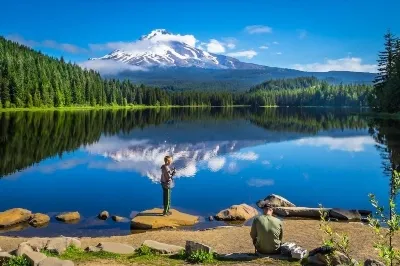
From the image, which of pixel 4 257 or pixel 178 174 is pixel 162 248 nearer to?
pixel 4 257

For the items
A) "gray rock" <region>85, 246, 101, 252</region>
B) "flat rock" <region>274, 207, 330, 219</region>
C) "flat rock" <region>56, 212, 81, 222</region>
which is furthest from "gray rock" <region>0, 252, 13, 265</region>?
"flat rock" <region>274, 207, 330, 219</region>

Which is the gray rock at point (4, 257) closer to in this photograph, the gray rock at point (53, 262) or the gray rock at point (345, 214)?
the gray rock at point (53, 262)

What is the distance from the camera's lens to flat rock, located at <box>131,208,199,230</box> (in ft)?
81.6

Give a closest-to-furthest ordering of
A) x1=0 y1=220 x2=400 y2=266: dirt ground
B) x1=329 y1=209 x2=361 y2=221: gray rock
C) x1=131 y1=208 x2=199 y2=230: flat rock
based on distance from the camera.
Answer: x1=0 y1=220 x2=400 y2=266: dirt ground
x1=131 y1=208 x2=199 y2=230: flat rock
x1=329 y1=209 x2=361 y2=221: gray rock

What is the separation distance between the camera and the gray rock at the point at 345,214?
26.7 m

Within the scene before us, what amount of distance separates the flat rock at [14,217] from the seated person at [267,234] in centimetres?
1518

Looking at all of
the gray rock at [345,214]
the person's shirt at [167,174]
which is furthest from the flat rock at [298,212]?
the person's shirt at [167,174]

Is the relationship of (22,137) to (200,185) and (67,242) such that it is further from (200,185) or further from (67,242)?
(67,242)

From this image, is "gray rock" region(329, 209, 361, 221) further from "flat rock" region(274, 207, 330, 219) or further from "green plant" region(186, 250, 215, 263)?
"green plant" region(186, 250, 215, 263)

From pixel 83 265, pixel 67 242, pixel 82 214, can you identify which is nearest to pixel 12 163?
pixel 82 214

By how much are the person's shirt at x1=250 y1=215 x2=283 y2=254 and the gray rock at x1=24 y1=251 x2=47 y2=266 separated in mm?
8082

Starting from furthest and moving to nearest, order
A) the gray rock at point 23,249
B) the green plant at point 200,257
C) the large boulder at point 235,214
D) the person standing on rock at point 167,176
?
1. the large boulder at point 235,214
2. the person standing on rock at point 167,176
3. the green plant at point 200,257
4. the gray rock at point 23,249

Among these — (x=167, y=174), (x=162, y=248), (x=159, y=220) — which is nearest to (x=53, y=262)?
(x=162, y=248)

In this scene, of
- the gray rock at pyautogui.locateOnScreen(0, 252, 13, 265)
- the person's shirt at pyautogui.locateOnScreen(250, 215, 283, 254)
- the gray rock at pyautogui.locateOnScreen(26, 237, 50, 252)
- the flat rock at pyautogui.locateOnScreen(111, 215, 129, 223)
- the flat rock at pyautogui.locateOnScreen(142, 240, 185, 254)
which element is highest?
the person's shirt at pyautogui.locateOnScreen(250, 215, 283, 254)
